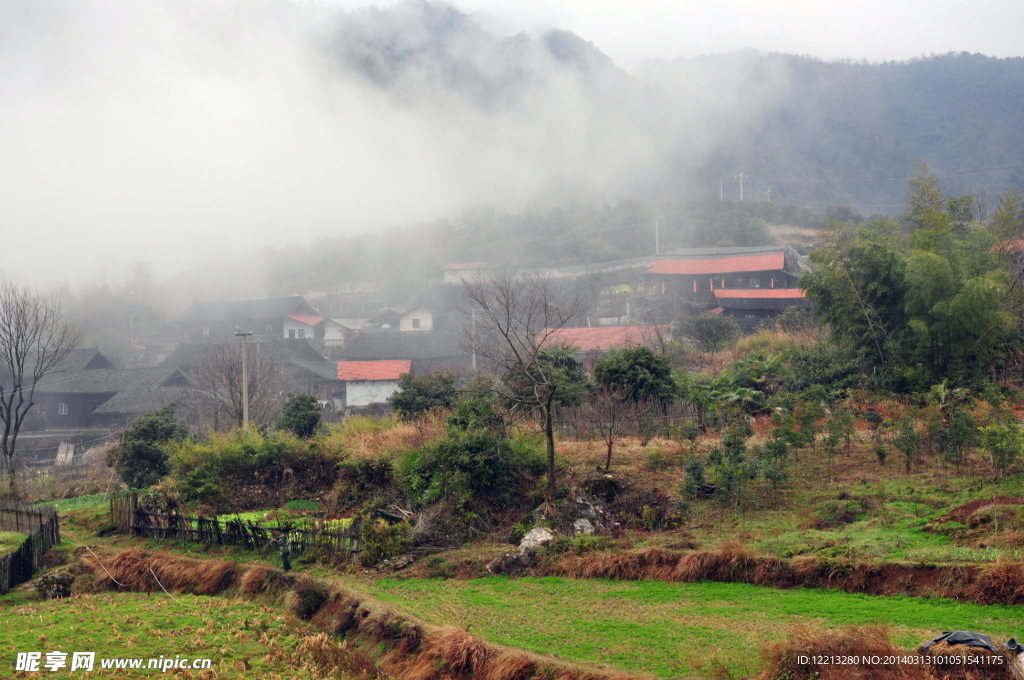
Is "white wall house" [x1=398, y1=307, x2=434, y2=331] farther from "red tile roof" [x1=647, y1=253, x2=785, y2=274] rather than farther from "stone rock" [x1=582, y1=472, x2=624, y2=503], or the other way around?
"stone rock" [x1=582, y1=472, x2=624, y2=503]

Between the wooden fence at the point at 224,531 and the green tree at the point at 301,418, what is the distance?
Answer: 4747 millimetres

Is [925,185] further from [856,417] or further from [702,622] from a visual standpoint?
[702,622]

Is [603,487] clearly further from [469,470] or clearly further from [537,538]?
[469,470]

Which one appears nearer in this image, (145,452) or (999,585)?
(999,585)

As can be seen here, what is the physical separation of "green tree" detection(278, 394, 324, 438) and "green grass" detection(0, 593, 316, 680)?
29.1ft

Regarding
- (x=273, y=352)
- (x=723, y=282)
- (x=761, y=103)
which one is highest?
(x=761, y=103)

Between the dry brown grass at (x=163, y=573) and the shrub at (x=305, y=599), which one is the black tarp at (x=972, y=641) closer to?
the shrub at (x=305, y=599)

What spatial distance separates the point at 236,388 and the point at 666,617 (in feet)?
84.9

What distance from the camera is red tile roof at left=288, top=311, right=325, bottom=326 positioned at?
213ft

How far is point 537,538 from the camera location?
15.2 m

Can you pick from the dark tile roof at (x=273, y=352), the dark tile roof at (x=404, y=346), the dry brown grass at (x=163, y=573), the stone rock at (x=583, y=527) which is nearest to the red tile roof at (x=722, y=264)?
the dark tile roof at (x=404, y=346)

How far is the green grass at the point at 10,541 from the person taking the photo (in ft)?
53.1

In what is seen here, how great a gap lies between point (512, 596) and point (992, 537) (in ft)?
21.5

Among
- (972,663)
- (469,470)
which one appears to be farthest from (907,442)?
(972,663)
